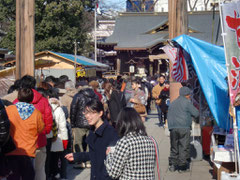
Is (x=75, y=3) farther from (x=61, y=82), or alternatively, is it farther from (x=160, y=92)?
(x=61, y=82)

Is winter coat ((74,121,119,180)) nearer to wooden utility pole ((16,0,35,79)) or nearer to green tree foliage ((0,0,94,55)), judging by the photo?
wooden utility pole ((16,0,35,79))

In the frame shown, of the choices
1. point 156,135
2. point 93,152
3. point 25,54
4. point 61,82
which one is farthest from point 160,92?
point 93,152

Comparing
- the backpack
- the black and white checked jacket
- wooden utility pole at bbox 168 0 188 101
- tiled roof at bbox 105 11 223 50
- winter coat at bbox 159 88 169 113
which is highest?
tiled roof at bbox 105 11 223 50

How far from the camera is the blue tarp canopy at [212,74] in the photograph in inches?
265

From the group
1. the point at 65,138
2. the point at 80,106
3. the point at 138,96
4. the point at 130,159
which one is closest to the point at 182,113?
the point at 80,106

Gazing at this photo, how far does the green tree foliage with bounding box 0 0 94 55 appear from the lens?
30.3 m

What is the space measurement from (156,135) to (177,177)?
5.59 m

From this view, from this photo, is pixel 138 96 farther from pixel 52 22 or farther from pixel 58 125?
pixel 52 22

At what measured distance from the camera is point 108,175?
412 cm

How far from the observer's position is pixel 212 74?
701 cm

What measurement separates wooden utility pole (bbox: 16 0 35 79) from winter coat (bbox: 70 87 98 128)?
3.47 feet

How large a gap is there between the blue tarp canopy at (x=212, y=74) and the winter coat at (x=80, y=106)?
7.02ft

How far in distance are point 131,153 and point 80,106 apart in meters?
4.84

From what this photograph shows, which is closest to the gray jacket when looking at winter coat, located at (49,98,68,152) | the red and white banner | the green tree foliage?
the red and white banner
